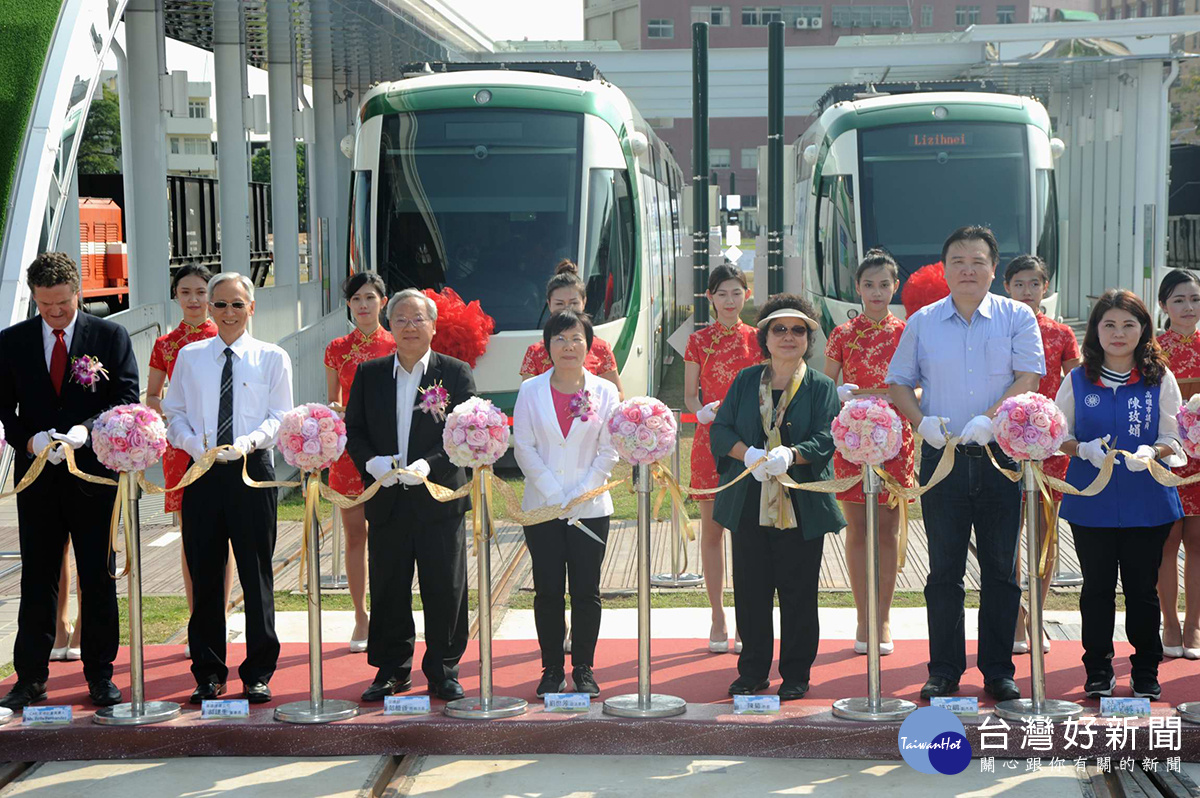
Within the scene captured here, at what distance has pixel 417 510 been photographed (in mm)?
6570

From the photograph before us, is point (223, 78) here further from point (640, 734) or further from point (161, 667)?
point (640, 734)

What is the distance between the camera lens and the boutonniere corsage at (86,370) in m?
6.61

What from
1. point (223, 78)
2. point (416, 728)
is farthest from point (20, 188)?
point (223, 78)

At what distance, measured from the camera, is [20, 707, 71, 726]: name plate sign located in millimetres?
6266

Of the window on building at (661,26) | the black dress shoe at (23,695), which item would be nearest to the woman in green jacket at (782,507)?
the black dress shoe at (23,695)

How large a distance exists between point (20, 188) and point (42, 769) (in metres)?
5.45

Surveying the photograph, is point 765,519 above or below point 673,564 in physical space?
above

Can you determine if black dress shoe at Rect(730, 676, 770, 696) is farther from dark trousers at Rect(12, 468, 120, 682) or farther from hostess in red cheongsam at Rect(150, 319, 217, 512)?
hostess in red cheongsam at Rect(150, 319, 217, 512)

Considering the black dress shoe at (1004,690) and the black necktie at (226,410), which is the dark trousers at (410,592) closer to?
the black necktie at (226,410)

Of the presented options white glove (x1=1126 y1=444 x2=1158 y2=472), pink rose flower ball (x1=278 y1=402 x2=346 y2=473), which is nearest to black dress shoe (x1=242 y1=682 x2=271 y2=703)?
pink rose flower ball (x1=278 y1=402 x2=346 y2=473)

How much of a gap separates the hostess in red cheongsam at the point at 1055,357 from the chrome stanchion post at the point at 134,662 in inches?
172

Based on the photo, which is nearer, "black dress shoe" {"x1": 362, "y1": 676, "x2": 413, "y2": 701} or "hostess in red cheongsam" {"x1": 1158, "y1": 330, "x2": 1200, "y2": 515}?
"black dress shoe" {"x1": 362, "y1": 676, "x2": 413, "y2": 701}

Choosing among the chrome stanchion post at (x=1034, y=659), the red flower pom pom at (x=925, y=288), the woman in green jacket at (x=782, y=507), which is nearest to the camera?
the chrome stanchion post at (x=1034, y=659)

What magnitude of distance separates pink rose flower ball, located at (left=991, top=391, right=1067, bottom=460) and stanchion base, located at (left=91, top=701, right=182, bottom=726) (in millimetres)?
3770
